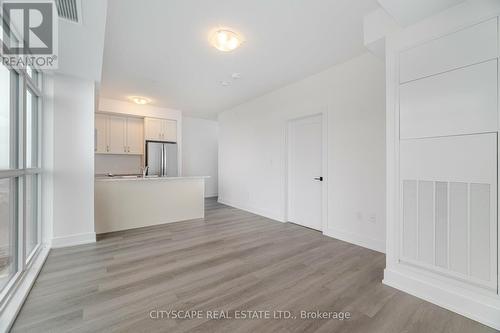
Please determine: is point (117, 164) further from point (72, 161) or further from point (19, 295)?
point (19, 295)

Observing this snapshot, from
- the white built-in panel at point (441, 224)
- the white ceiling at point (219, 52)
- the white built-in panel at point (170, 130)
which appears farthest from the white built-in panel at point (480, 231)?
the white built-in panel at point (170, 130)

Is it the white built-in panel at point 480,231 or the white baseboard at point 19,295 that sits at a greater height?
the white built-in panel at point 480,231

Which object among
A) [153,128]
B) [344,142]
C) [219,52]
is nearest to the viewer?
[219,52]

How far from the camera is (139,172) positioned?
600cm

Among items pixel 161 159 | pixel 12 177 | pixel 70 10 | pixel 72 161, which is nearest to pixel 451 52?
pixel 70 10

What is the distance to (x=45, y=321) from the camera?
154 centimetres

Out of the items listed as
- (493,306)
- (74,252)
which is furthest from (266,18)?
(74,252)

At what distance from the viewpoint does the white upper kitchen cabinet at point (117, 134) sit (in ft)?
17.8

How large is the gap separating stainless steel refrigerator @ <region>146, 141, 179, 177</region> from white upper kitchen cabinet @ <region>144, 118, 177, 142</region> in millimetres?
160

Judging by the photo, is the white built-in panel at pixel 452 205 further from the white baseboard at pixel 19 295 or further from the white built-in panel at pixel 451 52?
the white baseboard at pixel 19 295

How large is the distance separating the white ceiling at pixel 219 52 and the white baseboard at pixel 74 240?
2623 mm

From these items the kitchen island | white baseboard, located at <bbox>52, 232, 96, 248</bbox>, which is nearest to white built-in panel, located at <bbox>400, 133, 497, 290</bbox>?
the kitchen island

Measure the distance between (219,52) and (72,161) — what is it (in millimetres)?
2633

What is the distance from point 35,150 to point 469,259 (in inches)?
189
